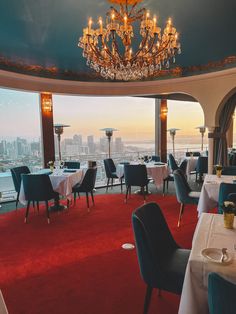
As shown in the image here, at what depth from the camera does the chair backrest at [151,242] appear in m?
1.81

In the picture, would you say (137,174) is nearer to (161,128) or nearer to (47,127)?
(47,127)

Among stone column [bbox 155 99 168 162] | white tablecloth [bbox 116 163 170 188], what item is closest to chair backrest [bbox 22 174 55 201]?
white tablecloth [bbox 116 163 170 188]

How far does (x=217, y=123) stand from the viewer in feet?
20.7

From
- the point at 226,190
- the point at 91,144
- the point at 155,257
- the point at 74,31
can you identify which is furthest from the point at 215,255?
the point at 91,144

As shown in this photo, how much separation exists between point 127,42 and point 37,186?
9.21 ft

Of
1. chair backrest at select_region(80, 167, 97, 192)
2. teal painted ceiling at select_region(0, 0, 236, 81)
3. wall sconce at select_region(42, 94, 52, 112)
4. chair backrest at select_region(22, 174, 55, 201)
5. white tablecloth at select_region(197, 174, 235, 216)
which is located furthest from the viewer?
wall sconce at select_region(42, 94, 52, 112)

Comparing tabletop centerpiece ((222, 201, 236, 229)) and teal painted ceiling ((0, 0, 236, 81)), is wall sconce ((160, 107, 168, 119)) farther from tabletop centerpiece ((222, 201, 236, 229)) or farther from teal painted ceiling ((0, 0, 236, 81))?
tabletop centerpiece ((222, 201, 236, 229))

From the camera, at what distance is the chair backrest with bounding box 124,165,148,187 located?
5531mm

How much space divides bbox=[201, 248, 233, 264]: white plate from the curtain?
5.26m

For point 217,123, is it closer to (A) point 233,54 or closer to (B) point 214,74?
(B) point 214,74

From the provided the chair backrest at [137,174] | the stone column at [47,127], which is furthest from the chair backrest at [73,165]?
the chair backrest at [137,174]

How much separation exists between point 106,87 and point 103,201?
10.7ft

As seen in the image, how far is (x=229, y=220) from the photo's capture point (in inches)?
78.8

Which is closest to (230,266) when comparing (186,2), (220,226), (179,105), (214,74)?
(220,226)
